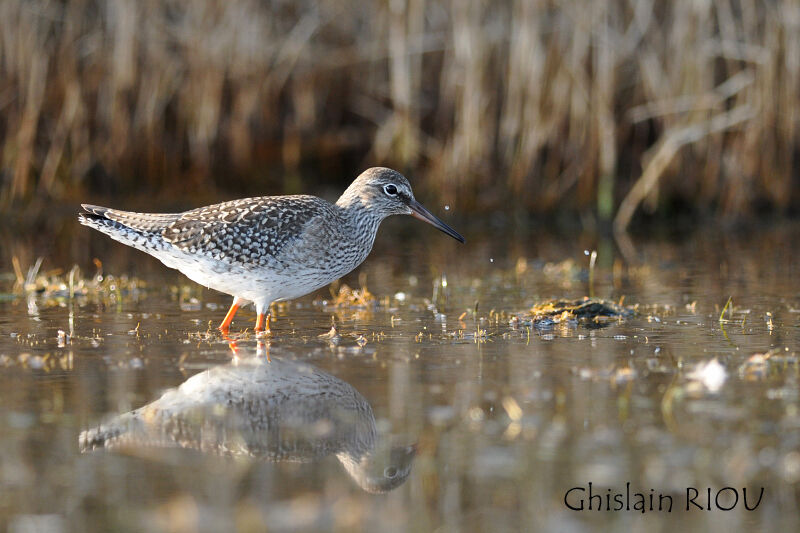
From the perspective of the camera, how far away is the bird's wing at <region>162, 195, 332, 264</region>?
7.58 meters

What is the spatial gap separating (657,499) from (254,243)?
4094mm

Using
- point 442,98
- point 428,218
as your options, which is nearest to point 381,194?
point 428,218

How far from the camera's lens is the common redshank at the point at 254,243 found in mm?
7574

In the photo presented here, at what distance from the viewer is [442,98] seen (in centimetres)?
1414

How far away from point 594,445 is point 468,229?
918cm

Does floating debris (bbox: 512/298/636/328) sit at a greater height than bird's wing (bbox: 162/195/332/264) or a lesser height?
lesser

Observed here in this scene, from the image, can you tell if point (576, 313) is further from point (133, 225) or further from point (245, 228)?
point (133, 225)

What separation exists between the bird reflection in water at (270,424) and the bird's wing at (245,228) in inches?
65.1

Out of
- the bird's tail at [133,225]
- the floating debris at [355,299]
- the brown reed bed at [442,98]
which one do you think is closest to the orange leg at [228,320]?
the bird's tail at [133,225]

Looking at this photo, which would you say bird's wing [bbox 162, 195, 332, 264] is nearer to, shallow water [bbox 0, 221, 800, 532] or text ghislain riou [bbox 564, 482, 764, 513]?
shallow water [bbox 0, 221, 800, 532]

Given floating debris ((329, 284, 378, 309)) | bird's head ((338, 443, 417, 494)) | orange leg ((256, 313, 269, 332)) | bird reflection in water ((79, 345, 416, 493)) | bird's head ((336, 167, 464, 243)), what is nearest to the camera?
bird's head ((338, 443, 417, 494))

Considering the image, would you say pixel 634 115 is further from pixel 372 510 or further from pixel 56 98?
pixel 372 510

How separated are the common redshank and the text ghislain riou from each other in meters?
3.74

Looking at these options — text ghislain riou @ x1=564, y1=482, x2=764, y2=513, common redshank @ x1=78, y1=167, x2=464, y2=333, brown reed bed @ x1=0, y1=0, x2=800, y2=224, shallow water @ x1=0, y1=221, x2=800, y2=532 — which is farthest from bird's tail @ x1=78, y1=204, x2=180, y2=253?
brown reed bed @ x1=0, y1=0, x2=800, y2=224
